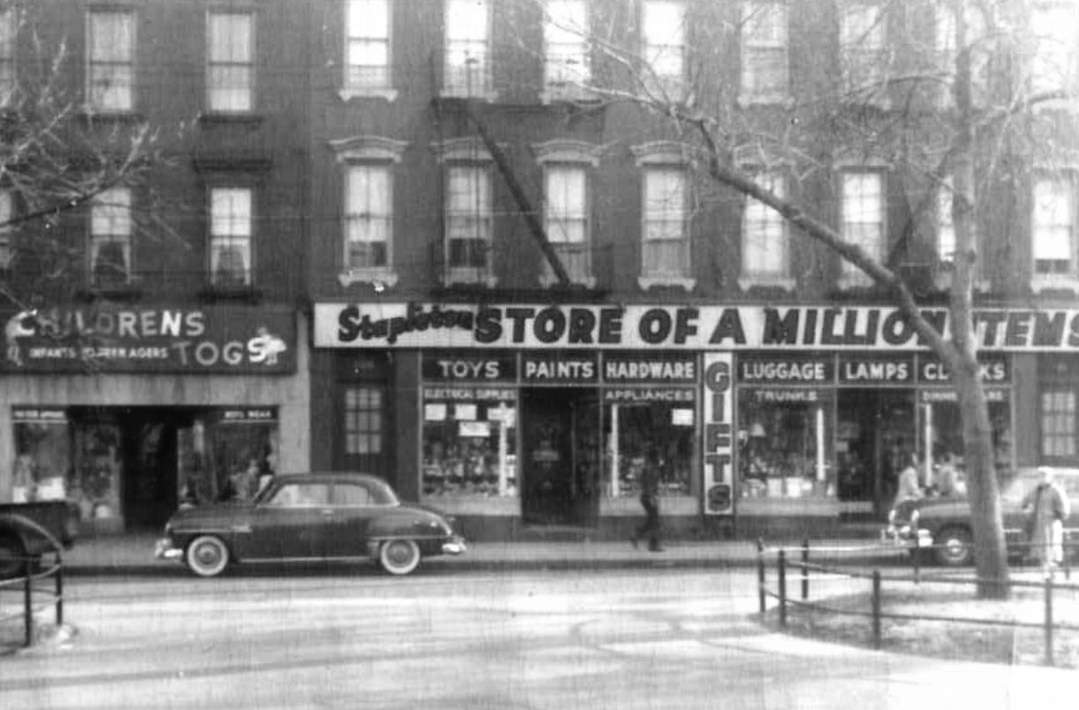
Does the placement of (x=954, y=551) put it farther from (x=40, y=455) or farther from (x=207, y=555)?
(x=40, y=455)

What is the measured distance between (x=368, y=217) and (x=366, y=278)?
1.12 meters

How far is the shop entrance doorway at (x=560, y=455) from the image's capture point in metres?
33.2

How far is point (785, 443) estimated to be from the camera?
3347 cm

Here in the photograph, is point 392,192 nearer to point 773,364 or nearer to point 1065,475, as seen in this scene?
point 773,364

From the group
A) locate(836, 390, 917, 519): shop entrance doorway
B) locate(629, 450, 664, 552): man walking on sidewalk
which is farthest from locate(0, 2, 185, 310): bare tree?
locate(836, 390, 917, 519): shop entrance doorway

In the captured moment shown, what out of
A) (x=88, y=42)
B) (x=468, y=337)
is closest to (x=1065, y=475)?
(x=468, y=337)

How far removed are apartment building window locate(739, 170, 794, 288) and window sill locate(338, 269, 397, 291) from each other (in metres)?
6.64

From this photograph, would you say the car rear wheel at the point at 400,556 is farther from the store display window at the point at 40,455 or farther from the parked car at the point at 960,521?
the store display window at the point at 40,455

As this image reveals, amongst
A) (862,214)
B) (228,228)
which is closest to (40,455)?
(228,228)

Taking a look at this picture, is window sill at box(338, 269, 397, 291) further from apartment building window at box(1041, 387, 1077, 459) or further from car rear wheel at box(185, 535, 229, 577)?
apartment building window at box(1041, 387, 1077, 459)

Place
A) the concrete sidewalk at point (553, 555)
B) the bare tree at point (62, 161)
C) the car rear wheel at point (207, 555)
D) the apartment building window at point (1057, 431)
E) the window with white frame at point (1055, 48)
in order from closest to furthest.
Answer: the window with white frame at point (1055, 48)
the car rear wheel at point (207, 555)
the concrete sidewalk at point (553, 555)
the bare tree at point (62, 161)
the apartment building window at point (1057, 431)

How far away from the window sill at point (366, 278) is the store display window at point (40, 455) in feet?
18.7

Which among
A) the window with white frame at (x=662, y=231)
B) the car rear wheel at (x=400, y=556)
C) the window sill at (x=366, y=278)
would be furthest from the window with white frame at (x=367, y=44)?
the car rear wheel at (x=400, y=556)

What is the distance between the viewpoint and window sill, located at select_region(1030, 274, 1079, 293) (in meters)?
33.5
